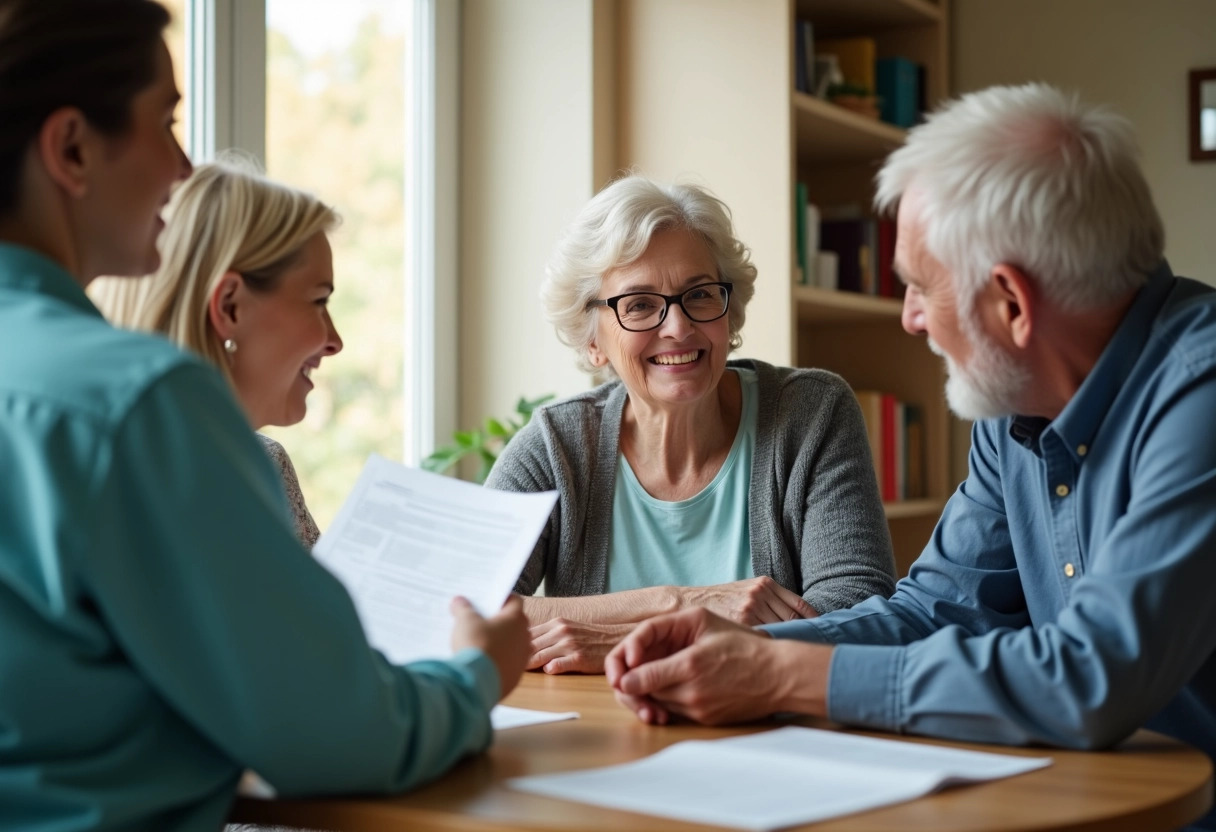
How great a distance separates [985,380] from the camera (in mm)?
1374

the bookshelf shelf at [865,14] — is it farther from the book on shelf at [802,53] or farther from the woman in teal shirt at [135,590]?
Result: the woman in teal shirt at [135,590]

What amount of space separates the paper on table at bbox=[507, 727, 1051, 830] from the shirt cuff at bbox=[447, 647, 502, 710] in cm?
9

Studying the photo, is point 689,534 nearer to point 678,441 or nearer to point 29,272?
point 678,441

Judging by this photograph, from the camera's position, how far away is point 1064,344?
52.9 inches

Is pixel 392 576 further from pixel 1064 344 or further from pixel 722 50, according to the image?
pixel 722 50

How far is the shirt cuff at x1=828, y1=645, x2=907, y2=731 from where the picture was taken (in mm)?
1182

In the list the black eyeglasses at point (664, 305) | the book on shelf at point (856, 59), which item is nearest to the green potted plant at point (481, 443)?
the black eyeglasses at point (664, 305)

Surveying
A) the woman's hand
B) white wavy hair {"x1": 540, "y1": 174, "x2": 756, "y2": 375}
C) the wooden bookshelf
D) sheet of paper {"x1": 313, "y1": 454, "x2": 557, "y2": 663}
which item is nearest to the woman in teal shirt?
sheet of paper {"x1": 313, "y1": 454, "x2": 557, "y2": 663}

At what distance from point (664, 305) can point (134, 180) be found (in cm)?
125

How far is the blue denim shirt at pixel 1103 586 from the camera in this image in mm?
1120

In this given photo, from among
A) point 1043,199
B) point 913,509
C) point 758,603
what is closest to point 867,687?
point 1043,199

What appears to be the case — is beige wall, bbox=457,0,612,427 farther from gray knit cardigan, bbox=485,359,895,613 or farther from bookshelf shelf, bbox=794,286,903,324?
gray knit cardigan, bbox=485,359,895,613

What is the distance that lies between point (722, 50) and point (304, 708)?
275 cm

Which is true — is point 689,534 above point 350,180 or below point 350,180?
below
